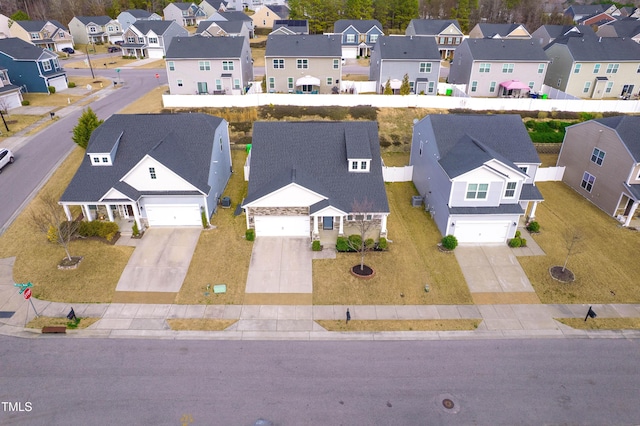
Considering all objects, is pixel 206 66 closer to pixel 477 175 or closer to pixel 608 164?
pixel 477 175

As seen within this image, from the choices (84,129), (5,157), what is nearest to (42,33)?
(5,157)

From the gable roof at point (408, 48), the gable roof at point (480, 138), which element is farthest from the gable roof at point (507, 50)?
the gable roof at point (480, 138)

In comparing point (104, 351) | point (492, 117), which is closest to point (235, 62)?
point (492, 117)

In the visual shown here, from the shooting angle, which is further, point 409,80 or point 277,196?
point 409,80

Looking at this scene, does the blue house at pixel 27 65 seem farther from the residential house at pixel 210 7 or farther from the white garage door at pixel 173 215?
the residential house at pixel 210 7

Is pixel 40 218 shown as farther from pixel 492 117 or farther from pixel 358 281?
pixel 492 117

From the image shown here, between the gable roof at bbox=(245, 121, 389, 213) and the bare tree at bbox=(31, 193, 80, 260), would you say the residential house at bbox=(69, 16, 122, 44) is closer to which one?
the bare tree at bbox=(31, 193, 80, 260)
